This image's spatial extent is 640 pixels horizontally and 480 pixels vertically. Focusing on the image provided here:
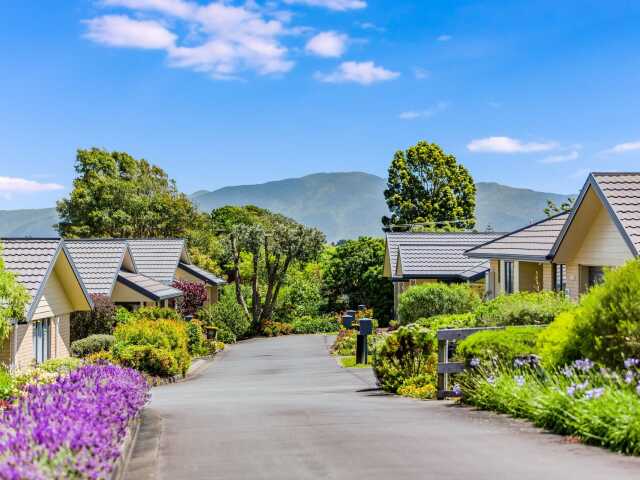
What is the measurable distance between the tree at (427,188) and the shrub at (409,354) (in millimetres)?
62045

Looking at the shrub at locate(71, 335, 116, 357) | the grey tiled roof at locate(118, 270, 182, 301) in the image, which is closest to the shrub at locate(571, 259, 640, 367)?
the shrub at locate(71, 335, 116, 357)

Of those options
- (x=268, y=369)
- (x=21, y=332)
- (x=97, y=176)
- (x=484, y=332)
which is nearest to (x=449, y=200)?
(x=97, y=176)

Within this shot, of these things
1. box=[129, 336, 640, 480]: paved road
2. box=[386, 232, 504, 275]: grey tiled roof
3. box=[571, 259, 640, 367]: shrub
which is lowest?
box=[129, 336, 640, 480]: paved road

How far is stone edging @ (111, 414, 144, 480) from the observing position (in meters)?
6.97

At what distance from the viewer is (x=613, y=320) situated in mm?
10094

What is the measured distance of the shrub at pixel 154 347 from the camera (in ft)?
84.8

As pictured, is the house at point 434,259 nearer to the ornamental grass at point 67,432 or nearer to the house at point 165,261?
the house at point 165,261

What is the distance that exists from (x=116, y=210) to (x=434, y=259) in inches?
1545

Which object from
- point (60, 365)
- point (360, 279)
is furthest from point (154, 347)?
point (360, 279)

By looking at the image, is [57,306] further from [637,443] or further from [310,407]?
[637,443]

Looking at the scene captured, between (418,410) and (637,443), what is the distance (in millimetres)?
5147

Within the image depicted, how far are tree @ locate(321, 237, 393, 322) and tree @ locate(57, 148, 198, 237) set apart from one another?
68.5ft

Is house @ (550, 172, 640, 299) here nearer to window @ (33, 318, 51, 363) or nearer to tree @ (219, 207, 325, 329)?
window @ (33, 318, 51, 363)

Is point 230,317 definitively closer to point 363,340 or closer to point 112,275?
point 112,275
